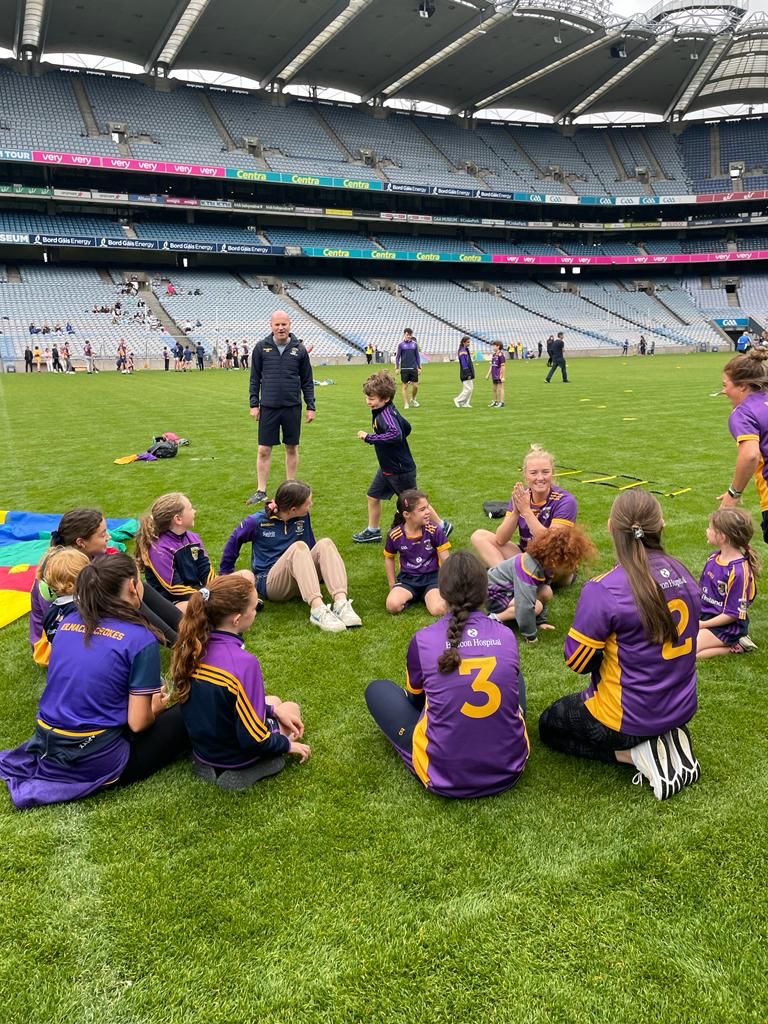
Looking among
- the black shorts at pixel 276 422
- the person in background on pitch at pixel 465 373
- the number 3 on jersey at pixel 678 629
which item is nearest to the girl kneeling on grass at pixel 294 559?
the number 3 on jersey at pixel 678 629

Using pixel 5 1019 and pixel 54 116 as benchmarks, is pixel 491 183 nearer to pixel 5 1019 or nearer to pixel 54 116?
pixel 54 116

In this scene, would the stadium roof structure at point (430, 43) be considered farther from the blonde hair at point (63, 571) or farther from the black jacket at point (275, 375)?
the blonde hair at point (63, 571)

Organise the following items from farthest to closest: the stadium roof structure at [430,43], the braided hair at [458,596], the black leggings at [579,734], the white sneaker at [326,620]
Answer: the stadium roof structure at [430,43], the white sneaker at [326,620], the black leggings at [579,734], the braided hair at [458,596]

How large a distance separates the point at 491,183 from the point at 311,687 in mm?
59647

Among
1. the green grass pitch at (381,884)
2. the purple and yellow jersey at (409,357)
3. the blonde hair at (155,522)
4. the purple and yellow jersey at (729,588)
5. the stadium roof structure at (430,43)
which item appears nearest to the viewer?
the green grass pitch at (381,884)

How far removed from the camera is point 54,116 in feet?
146

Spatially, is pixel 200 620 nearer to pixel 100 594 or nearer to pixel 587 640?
pixel 100 594

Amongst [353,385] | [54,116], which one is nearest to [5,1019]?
[353,385]

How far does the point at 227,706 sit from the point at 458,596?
3.74 ft

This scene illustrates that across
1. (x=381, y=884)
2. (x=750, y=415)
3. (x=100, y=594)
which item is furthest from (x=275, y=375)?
(x=381, y=884)

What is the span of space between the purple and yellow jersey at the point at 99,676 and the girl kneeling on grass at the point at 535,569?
7.85ft

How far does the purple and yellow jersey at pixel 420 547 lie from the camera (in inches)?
206

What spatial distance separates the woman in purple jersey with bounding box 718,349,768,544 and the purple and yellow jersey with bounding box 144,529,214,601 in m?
3.78

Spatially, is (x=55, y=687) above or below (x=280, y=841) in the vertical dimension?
above
